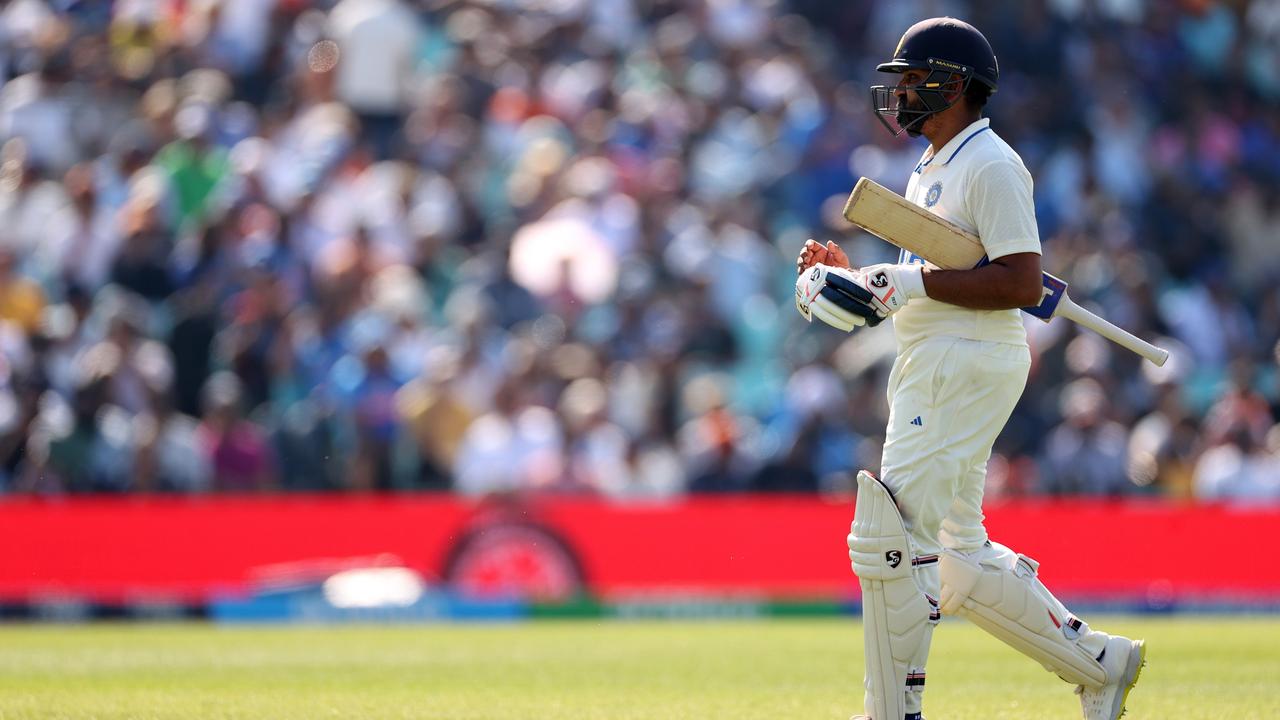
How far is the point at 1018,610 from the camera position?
226 inches

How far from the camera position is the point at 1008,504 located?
40.1 feet

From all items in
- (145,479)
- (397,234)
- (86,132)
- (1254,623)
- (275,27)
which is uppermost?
(275,27)

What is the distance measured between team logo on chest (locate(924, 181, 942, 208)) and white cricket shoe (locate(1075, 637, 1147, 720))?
4.96 ft

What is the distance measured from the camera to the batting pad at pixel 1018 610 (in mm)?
5738

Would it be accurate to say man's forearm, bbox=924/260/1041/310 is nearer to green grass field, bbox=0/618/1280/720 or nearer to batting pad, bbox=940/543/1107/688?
batting pad, bbox=940/543/1107/688

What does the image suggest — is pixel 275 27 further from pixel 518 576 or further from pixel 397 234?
pixel 518 576

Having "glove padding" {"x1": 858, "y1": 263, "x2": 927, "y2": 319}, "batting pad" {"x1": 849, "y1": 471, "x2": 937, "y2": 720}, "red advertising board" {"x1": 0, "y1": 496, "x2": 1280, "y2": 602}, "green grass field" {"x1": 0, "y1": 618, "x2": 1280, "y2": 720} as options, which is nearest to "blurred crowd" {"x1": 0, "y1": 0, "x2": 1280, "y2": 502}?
"red advertising board" {"x1": 0, "y1": 496, "x2": 1280, "y2": 602}

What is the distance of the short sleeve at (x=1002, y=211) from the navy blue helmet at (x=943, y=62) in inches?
12.4

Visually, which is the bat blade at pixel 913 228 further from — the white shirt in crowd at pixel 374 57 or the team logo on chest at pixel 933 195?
the white shirt in crowd at pixel 374 57

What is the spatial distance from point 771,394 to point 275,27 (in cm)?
580

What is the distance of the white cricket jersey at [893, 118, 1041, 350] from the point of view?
540cm

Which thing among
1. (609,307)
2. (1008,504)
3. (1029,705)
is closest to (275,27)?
(609,307)

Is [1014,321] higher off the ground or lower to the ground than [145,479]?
higher

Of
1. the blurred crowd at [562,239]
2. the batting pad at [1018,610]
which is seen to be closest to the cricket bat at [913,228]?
the batting pad at [1018,610]
